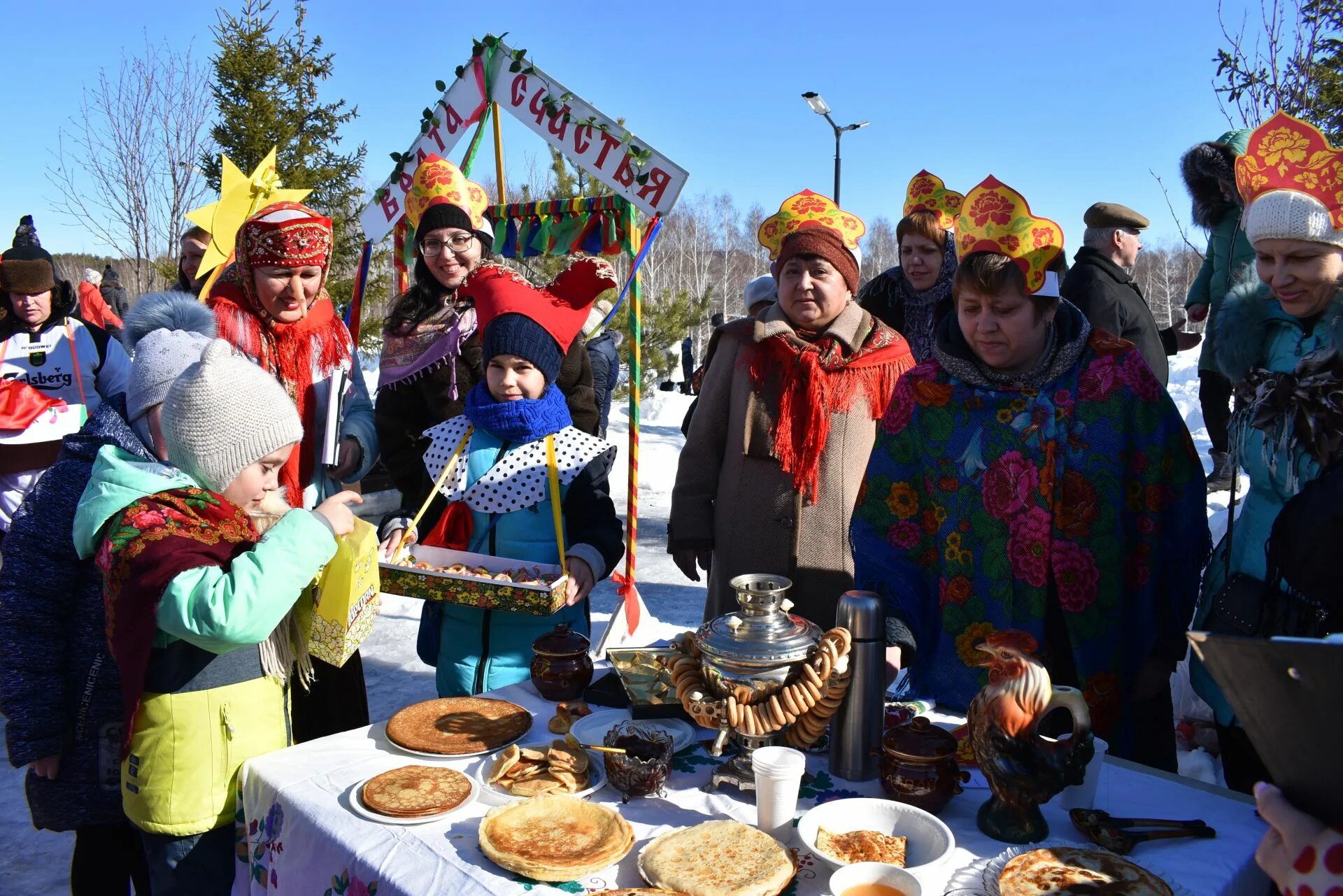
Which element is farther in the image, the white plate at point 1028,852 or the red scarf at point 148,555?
the red scarf at point 148,555

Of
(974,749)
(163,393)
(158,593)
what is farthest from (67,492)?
(974,749)

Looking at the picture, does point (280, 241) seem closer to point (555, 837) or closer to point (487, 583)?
point (487, 583)

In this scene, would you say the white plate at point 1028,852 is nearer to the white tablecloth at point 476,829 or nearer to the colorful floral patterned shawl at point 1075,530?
the white tablecloth at point 476,829

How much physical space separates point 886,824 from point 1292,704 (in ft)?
2.60

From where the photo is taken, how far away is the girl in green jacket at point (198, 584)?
180 centimetres

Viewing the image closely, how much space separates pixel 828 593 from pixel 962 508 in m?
0.75

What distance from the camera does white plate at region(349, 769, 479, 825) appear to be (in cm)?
163

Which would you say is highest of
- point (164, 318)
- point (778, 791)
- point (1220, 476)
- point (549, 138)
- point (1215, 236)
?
point (549, 138)

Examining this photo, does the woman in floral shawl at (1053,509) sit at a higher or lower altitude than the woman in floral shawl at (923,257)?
lower

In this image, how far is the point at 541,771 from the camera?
5.94ft

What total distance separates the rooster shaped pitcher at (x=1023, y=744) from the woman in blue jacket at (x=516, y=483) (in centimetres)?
150

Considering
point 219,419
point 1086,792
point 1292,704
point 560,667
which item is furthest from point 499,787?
point 1292,704

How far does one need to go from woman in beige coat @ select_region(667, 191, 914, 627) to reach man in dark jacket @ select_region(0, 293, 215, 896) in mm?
1717

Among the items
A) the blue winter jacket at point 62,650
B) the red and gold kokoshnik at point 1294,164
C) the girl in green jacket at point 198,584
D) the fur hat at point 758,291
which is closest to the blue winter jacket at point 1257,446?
the red and gold kokoshnik at point 1294,164
